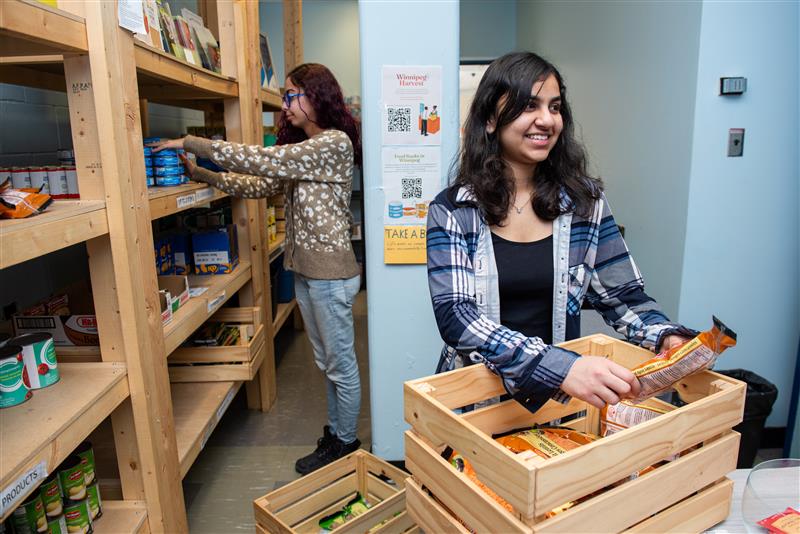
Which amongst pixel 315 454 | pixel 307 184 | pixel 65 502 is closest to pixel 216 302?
pixel 307 184

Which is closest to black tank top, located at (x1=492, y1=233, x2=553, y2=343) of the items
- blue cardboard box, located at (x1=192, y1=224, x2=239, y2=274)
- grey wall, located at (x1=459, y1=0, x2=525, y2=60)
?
blue cardboard box, located at (x1=192, y1=224, x2=239, y2=274)

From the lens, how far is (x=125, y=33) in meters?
1.61

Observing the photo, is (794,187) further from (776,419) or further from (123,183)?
(123,183)

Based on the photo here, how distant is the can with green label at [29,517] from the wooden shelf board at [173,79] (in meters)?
1.29

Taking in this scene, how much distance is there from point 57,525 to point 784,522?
1658mm

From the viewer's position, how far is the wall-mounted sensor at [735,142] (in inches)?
99.2

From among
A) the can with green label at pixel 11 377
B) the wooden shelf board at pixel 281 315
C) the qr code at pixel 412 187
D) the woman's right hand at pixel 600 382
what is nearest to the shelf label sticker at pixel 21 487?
the can with green label at pixel 11 377

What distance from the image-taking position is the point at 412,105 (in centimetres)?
228

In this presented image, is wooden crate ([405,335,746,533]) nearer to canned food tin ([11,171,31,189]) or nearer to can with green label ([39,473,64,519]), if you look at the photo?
can with green label ([39,473,64,519])

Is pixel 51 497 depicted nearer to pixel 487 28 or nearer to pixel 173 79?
pixel 173 79

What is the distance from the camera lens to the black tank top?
1.32 meters

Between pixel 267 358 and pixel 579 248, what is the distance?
Result: 2323mm

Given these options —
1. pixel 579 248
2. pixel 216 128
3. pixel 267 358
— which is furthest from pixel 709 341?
pixel 216 128

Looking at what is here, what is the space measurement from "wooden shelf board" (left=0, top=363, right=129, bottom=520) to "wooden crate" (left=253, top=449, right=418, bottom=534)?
0.67m
